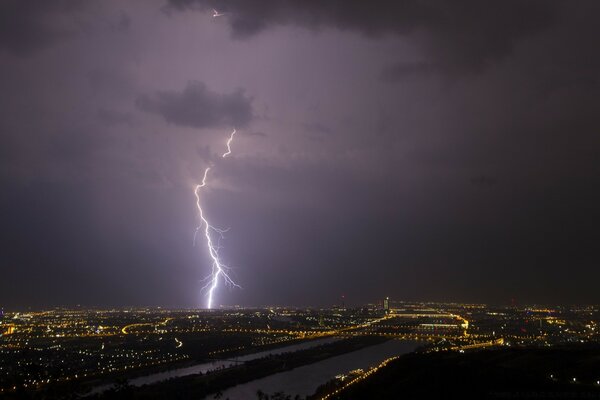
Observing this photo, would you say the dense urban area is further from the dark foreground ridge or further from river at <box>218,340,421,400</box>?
river at <box>218,340,421,400</box>

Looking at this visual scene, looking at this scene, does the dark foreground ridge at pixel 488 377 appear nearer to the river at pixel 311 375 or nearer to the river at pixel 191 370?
the river at pixel 311 375

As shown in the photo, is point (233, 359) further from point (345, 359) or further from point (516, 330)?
point (516, 330)

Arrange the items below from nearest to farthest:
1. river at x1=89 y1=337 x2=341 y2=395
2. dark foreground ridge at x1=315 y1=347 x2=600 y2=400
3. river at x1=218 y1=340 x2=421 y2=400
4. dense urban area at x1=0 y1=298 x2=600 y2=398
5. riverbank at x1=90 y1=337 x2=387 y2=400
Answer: dark foreground ridge at x1=315 y1=347 x2=600 y2=400 → riverbank at x1=90 y1=337 x2=387 y2=400 → dense urban area at x1=0 y1=298 x2=600 y2=398 → river at x1=218 y1=340 x2=421 y2=400 → river at x1=89 y1=337 x2=341 y2=395

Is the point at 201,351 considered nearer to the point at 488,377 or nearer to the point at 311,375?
the point at 311,375

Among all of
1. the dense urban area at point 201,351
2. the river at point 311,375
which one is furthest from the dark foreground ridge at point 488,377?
the river at point 311,375

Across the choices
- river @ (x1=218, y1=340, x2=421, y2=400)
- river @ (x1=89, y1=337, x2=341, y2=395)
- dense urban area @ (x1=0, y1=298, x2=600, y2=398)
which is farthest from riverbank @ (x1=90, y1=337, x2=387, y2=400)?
river @ (x1=89, y1=337, x2=341, y2=395)

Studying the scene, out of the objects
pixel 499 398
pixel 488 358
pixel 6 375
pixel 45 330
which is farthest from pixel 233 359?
pixel 45 330

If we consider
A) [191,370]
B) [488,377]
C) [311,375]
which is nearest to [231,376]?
[191,370]

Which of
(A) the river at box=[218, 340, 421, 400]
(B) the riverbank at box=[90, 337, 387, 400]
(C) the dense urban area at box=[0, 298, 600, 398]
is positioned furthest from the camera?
(A) the river at box=[218, 340, 421, 400]
